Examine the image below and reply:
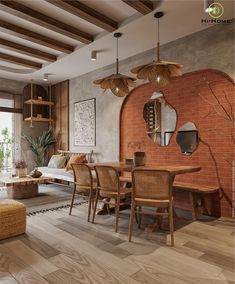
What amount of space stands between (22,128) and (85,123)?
212 centimetres

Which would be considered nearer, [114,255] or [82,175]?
[114,255]

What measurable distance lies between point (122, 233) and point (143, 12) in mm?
2932

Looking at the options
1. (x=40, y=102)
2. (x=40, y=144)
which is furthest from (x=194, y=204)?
(x=40, y=102)

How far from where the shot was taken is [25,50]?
4648 mm

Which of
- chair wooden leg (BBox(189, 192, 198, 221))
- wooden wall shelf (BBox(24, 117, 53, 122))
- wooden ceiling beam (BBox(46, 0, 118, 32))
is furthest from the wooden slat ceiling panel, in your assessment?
chair wooden leg (BBox(189, 192, 198, 221))

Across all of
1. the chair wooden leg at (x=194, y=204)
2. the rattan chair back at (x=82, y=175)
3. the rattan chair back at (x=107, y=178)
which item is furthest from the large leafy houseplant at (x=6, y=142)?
the chair wooden leg at (x=194, y=204)

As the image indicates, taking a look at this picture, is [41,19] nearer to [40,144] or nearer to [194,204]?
[194,204]

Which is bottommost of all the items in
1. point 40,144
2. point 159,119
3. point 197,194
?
point 197,194

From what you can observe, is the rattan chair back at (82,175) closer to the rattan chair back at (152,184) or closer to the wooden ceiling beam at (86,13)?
the rattan chair back at (152,184)

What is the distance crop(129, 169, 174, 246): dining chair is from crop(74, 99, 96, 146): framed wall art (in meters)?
3.33

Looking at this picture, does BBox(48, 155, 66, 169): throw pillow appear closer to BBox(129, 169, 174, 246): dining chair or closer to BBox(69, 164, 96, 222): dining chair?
BBox(69, 164, 96, 222): dining chair

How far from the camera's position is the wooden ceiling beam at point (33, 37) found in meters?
3.74

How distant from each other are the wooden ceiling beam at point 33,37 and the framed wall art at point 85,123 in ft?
5.54

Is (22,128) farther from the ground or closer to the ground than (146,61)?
closer to the ground
